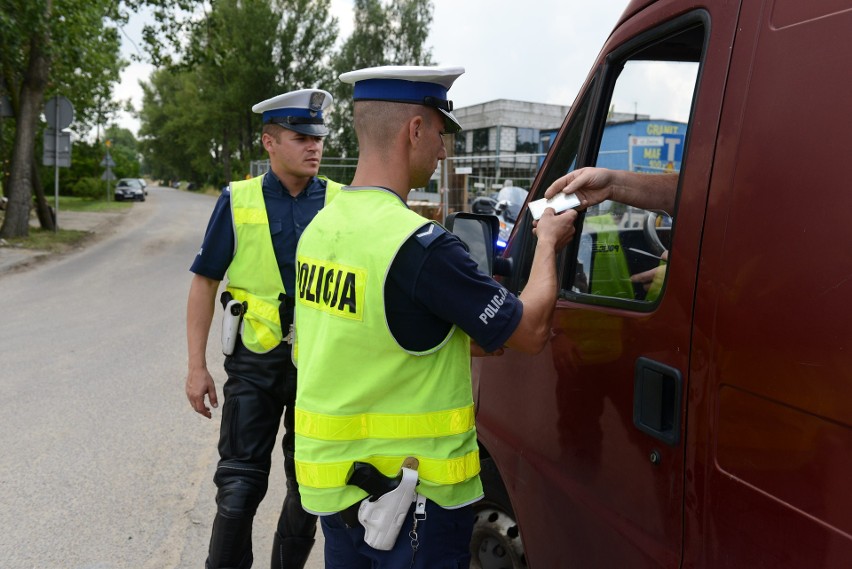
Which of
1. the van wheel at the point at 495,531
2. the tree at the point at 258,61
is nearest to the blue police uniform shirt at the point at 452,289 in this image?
the van wheel at the point at 495,531

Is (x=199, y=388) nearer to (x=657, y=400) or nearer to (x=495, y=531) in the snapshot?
(x=495, y=531)

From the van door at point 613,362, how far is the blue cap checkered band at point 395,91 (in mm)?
509

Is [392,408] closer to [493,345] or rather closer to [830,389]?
[493,345]

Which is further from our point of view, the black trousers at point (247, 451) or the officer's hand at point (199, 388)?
the officer's hand at point (199, 388)

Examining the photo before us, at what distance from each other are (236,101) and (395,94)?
4670 cm

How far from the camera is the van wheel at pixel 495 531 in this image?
2268mm

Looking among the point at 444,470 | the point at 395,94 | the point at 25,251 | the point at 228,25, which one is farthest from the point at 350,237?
the point at 228,25

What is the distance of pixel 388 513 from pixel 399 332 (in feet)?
1.38

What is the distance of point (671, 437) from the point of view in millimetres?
1479

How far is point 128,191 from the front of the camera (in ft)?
150

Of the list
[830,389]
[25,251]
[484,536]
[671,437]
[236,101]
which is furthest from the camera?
[236,101]

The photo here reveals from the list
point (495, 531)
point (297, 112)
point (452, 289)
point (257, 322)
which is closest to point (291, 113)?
point (297, 112)

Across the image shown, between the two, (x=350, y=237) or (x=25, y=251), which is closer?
(x=350, y=237)

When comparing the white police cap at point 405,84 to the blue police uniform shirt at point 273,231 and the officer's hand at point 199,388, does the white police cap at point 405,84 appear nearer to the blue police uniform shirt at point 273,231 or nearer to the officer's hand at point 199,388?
the blue police uniform shirt at point 273,231
